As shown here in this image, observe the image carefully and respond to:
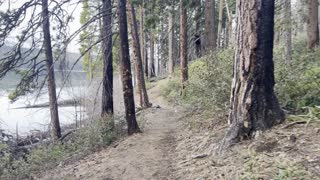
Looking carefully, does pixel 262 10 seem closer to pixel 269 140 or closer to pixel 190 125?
pixel 269 140

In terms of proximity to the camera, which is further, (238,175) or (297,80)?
(297,80)

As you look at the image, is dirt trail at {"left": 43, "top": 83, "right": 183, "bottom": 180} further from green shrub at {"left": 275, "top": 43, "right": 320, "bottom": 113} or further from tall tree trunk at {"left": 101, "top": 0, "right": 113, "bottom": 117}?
green shrub at {"left": 275, "top": 43, "right": 320, "bottom": 113}

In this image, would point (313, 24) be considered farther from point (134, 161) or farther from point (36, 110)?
point (36, 110)

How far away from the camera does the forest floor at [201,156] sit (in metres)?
3.47

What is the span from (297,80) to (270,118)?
1.63m

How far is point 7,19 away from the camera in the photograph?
9195 mm

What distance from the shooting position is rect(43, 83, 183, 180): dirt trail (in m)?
5.38

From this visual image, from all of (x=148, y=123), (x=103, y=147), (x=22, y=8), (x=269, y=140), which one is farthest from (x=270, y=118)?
(x=22, y=8)

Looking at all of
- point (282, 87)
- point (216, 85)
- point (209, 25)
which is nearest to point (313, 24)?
point (209, 25)

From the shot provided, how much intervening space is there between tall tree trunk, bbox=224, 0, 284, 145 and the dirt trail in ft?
4.99

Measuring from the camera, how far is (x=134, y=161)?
6031 mm

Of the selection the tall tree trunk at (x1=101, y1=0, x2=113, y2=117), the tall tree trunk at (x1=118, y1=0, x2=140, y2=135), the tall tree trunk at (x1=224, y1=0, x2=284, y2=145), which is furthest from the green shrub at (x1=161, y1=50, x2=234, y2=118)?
the tall tree trunk at (x1=101, y1=0, x2=113, y2=117)

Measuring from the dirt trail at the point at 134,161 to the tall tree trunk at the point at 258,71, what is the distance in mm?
1522

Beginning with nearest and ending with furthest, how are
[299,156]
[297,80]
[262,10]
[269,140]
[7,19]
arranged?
[299,156]
[269,140]
[262,10]
[297,80]
[7,19]
